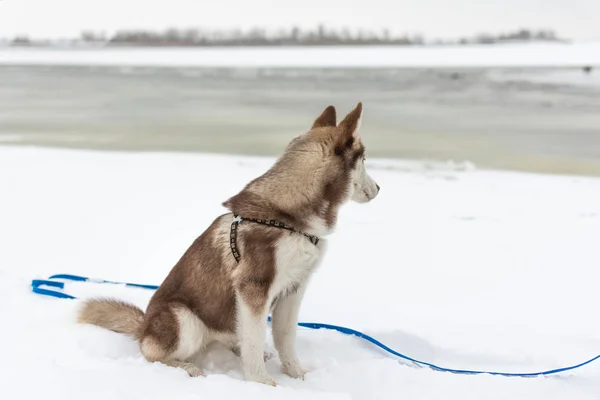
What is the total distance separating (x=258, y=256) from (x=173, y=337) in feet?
2.15

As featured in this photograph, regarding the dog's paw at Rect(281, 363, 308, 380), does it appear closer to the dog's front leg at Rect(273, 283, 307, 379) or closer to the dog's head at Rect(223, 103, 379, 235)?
the dog's front leg at Rect(273, 283, 307, 379)

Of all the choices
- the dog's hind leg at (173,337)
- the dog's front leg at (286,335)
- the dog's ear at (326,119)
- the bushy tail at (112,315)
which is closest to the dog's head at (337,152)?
the dog's ear at (326,119)

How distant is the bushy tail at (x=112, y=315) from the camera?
3.83 m

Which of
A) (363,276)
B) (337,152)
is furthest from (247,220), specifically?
(363,276)

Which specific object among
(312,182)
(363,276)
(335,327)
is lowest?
(363,276)

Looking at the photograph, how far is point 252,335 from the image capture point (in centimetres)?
336

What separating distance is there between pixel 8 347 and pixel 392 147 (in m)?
10.0

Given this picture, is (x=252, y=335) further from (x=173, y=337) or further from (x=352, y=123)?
(x=352, y=123)

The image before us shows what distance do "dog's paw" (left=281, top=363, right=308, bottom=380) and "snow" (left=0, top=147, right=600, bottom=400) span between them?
67mm

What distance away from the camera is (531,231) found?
7105 millimetres

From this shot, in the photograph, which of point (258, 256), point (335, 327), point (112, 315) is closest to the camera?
point (258, 256)

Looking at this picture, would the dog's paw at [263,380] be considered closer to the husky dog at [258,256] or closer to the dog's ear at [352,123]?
the husky dog at [258,256]

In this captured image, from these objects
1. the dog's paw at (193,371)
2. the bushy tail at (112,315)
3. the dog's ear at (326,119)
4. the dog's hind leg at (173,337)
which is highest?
the dog's ear at (326,119)

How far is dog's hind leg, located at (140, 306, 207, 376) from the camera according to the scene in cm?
339
